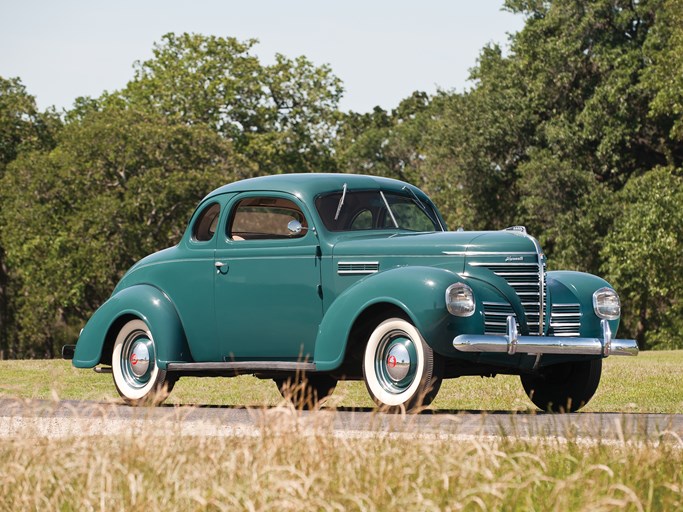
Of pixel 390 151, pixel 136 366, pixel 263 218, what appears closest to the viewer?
pixel 263 218

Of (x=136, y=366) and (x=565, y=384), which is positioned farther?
(x=136, y=366)

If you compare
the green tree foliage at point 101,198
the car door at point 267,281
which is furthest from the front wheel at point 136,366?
the green tree foliage at point 101,198

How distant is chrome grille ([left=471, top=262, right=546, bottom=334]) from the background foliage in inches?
898

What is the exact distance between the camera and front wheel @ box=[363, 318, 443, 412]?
9.16 m

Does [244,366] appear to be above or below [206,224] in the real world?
below

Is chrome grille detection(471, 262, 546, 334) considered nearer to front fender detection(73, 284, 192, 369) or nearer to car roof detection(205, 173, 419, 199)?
car roof detection(205, 173, 419, 199)

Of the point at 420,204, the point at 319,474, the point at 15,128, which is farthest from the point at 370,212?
the point at 15,128

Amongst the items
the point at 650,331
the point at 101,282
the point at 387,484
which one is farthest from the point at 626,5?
the point at 387,484

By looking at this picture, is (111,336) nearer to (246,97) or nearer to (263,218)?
(263,218)

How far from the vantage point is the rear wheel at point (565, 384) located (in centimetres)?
1061

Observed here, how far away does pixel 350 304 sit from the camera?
9586 millimetres

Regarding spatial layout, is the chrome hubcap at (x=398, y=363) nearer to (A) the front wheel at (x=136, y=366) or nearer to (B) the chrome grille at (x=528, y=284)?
(B) the chrome grille at (x=528, y=284)

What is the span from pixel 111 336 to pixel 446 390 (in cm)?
423

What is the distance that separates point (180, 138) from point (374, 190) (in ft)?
95.4
